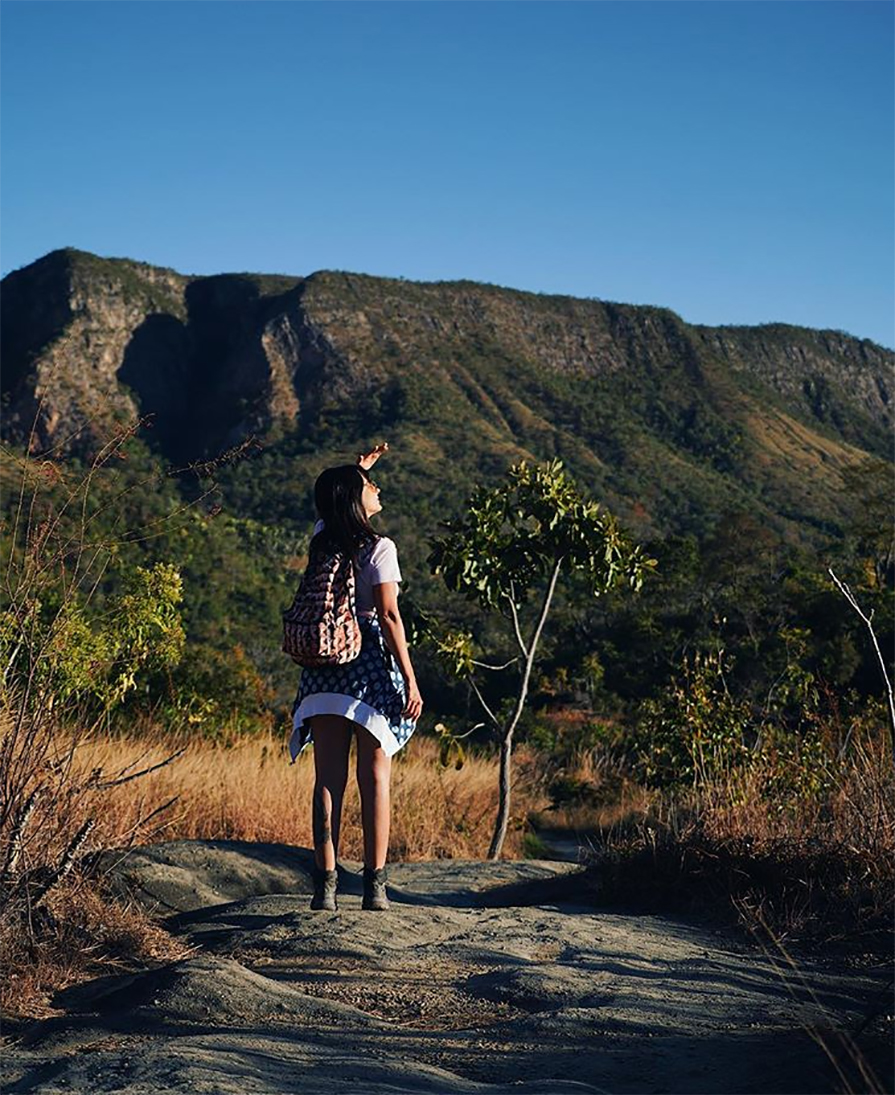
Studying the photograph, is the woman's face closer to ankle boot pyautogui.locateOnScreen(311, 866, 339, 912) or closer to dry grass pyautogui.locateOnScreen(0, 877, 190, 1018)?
ankle boot pyautogui.locateOnScreen(311, 866, 339, 912)

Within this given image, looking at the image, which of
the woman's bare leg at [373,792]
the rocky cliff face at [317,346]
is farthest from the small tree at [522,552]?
the rocky cliff face at [317,346]

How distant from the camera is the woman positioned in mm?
5535

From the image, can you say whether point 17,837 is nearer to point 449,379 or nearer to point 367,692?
point 367,692

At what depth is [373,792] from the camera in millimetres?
Answer: 5605

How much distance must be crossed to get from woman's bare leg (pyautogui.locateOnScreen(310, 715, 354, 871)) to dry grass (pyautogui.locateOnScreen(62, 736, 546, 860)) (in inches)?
60.4

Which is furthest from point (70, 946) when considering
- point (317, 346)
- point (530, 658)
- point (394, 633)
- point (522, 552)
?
point (317, 346)

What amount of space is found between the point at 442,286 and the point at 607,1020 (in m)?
86.8

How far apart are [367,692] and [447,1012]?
1530 mm

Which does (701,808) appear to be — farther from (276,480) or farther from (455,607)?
(276,480)

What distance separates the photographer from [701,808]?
A: 6.89 metres

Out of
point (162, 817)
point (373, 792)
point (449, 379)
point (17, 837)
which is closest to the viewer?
point (17, 837)

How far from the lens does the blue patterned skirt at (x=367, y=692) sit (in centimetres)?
553

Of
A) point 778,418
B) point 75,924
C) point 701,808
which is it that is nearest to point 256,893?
point 75,924

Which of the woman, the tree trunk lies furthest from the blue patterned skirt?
the tree trunk
